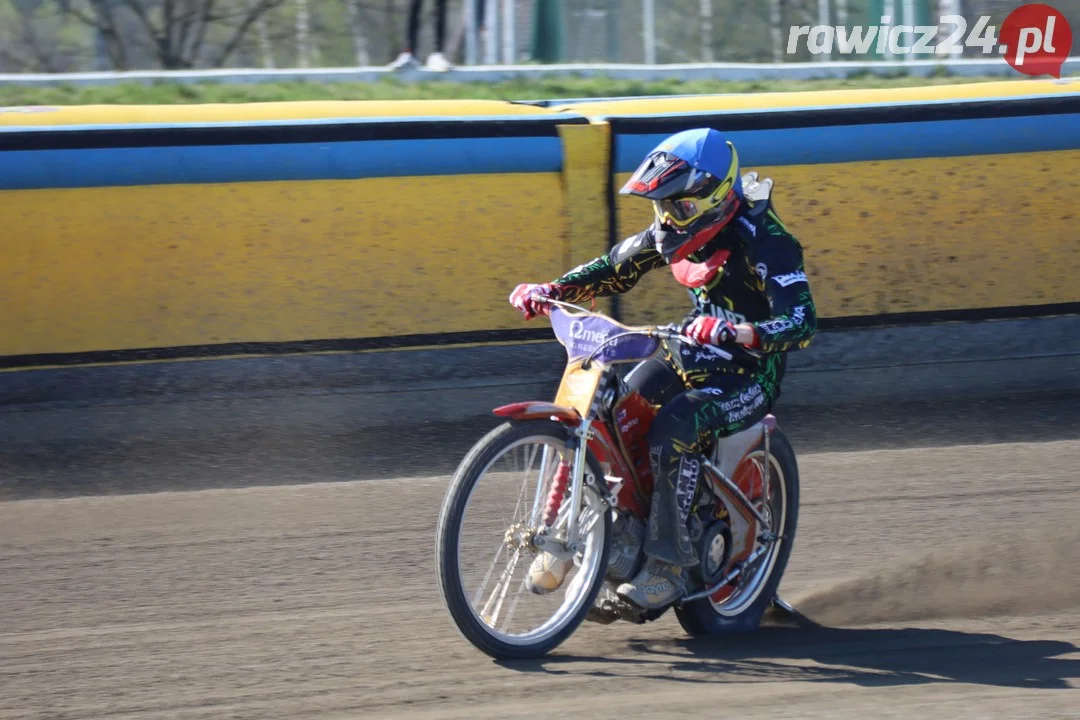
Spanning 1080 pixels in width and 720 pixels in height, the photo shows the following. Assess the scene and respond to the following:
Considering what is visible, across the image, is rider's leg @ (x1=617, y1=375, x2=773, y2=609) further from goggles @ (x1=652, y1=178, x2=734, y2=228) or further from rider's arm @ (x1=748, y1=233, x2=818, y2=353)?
goggles @ (x1=652, y1=178, x2=734, y2=228)

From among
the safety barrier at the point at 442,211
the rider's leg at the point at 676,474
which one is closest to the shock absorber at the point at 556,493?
the rider's leg at the point at 676,474

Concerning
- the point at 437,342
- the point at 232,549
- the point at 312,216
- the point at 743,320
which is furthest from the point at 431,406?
the point at 743,320

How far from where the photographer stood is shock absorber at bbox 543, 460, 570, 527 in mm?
4676

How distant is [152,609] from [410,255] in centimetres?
358

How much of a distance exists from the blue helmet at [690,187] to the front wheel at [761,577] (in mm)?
925

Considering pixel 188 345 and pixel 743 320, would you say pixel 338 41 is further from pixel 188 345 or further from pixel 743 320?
pixel 743 320

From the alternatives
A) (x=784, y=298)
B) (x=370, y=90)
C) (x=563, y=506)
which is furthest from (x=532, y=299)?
(x=370, y=90)

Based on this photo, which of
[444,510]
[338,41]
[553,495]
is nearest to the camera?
[444,510]

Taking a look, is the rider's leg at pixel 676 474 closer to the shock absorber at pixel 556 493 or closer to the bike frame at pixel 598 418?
the bike frame at pixel 598 418

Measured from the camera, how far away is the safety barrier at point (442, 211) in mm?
8133

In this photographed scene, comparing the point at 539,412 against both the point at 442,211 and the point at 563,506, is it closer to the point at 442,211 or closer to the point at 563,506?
the point at 563,506

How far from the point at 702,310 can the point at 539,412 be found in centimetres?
88

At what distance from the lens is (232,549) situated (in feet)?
20.3

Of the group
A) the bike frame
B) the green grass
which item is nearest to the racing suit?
the bike frame
